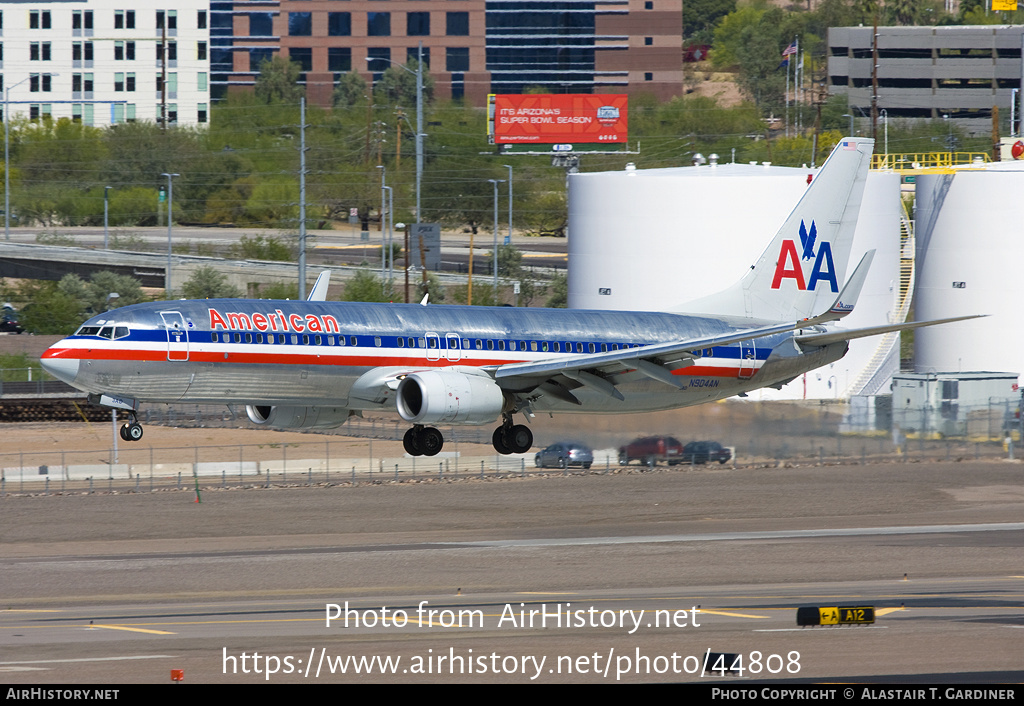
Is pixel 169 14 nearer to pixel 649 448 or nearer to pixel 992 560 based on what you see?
pixel 649 448

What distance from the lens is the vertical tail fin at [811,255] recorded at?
6047 centimetres

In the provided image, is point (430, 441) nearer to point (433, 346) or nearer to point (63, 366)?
point (433, 346)

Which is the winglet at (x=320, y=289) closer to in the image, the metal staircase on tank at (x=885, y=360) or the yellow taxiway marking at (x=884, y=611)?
the yellow taxiway marking at (x=884, y=611)

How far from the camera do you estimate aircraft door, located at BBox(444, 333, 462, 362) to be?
49806mm

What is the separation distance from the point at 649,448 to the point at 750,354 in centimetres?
2628

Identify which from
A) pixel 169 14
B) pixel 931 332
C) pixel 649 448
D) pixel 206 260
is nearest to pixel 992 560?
pixel 649 448

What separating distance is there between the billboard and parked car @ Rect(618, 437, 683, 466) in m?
102

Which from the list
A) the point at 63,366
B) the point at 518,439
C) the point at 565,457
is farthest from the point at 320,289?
the point at 565,457

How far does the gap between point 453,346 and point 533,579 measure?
1050 cm

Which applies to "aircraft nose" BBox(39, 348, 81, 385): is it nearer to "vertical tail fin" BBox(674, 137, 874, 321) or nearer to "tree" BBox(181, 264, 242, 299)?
"vertical tail fin" BBox(674, 137, 874, 321)

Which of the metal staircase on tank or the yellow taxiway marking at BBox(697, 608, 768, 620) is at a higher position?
the metal staircase on tank

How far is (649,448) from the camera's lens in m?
82.0

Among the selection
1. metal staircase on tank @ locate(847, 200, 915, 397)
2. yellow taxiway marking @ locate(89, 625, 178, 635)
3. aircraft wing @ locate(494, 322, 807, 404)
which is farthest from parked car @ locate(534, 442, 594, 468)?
yellow taxiway marking @ locate(89, 625, 178, 635)

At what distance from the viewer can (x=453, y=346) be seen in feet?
164
